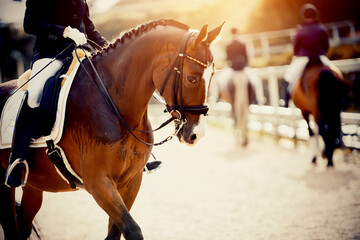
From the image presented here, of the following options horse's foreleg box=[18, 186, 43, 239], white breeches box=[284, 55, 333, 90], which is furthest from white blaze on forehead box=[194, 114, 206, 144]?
white breeches box=[284, 55, 333, 90]

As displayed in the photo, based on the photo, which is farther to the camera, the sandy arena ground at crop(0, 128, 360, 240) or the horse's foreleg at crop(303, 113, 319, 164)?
the horse's foreleg at crop(303, 113, 319, 164)

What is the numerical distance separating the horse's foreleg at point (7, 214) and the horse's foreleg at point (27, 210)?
10 centimetres

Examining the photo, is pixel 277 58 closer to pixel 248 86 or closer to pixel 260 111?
pixel 260 111

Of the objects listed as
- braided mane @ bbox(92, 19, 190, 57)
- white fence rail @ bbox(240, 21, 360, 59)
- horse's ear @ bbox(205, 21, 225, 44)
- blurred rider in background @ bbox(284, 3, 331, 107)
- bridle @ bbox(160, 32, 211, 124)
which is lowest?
white fence rail @ bbox(240, 21, 360, 59)

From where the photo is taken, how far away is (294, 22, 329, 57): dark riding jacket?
802cm

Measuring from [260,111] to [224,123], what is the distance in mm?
3453

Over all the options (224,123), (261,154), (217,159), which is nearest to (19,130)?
(217,159)

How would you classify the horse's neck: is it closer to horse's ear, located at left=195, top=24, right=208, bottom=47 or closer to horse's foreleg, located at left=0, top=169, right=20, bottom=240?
horse's ear, located at left=195, top=24, right=208, bottom=47

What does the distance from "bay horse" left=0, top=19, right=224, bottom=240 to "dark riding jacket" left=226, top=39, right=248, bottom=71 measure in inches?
331

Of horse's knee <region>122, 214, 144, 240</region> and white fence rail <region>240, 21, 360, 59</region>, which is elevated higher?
horse's knee <region>122, 214, 144, 240</region>

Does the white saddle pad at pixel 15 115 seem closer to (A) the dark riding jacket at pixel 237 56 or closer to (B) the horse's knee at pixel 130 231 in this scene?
(B) the horse's knee at pixel 130 231

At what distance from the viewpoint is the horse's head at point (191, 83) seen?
3.08 m

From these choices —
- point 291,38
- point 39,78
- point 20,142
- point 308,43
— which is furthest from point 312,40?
point 291,38

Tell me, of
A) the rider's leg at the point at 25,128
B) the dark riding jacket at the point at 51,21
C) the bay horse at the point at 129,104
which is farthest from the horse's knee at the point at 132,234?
the dark riding jacket at the point at 51,21
